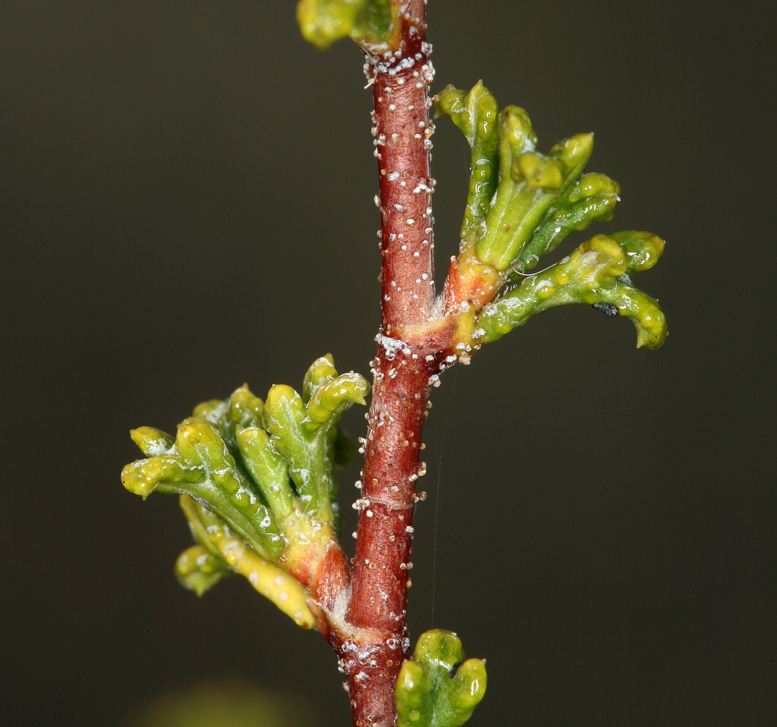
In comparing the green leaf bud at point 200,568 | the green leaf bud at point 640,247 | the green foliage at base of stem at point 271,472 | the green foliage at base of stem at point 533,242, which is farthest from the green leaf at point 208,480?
the green leaf bud at point 640,247

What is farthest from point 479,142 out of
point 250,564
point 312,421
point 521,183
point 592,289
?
point 250,564

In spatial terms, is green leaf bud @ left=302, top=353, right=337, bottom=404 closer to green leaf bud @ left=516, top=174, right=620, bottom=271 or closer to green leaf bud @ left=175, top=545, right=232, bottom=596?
green leaf bud @ left=516, top=174, right=620, bottom=271

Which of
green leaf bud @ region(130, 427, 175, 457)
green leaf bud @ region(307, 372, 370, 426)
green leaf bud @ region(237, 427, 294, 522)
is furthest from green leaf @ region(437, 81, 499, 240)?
green leaf bud @ region(130, 427, 175, 457)

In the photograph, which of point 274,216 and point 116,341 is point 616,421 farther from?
point 116,341

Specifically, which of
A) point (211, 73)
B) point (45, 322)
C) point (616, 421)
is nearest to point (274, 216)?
point (211, 73)

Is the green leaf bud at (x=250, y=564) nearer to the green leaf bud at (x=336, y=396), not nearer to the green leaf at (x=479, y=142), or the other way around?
the green leaf bud at (x=336, y=396)

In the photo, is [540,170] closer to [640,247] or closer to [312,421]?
[640,247]
